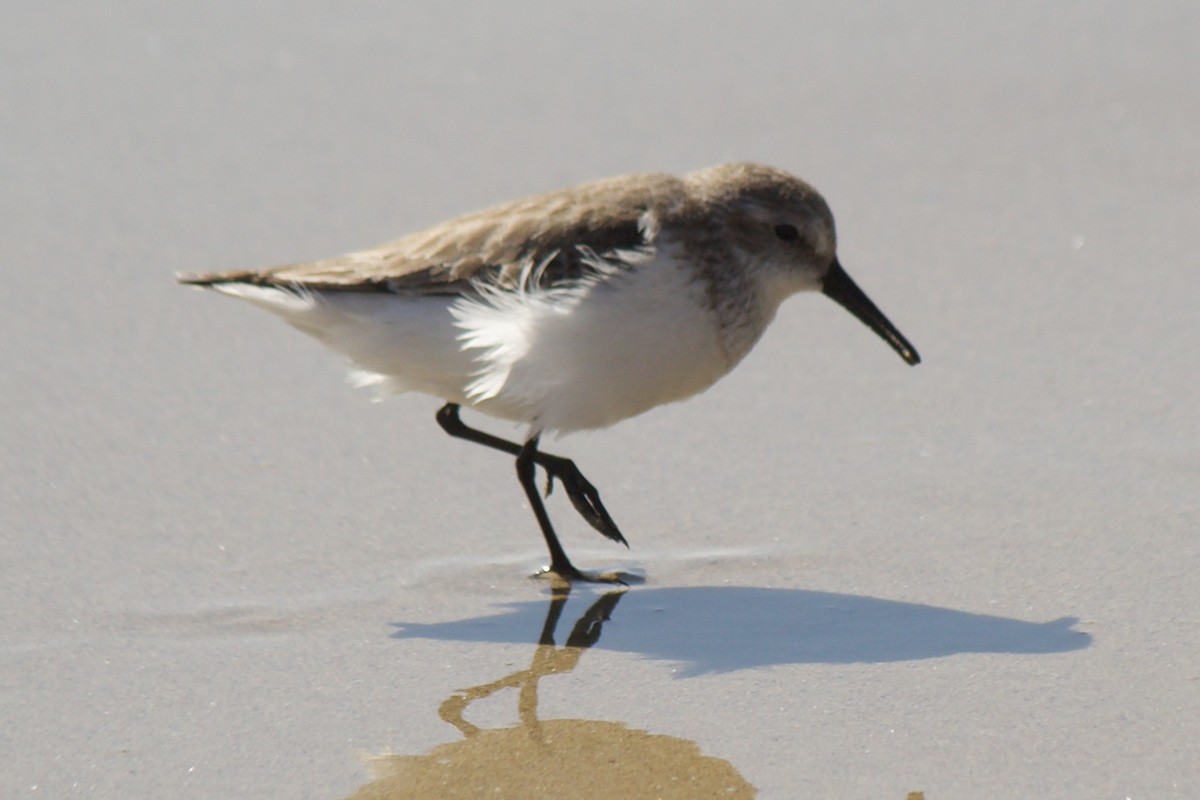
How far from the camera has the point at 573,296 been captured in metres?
5.02

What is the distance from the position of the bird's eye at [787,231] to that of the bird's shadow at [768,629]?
1.18 metres

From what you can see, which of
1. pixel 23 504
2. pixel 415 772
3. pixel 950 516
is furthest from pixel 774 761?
pixel 23 504

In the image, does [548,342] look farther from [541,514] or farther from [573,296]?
[541,514]

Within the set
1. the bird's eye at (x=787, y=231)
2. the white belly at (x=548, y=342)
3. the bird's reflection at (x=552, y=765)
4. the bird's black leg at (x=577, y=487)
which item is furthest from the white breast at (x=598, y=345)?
the bird's reflection at (x=552, y=765)

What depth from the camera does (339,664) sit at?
438cm

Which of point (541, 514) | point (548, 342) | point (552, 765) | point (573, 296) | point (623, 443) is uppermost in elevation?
point (573, 296)

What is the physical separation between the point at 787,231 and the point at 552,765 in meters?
2.20

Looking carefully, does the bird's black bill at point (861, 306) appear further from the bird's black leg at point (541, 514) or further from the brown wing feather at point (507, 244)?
the bird's black leg at point (541, 514)

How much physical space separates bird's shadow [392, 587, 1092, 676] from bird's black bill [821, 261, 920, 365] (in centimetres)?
117

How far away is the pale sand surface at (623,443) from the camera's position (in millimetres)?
3973

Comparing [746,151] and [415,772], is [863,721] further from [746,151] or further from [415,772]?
[746,151]

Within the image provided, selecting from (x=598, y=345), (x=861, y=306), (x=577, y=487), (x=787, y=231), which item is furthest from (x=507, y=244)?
(x=861, y=306)

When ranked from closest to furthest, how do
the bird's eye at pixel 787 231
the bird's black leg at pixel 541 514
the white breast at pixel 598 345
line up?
the white breast at pixel 598 345 → the bird's black leg at pixel 541 514 → the bird's eye at pixel 787 231

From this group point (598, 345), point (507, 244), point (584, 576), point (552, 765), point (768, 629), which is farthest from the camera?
point (507, 244)
